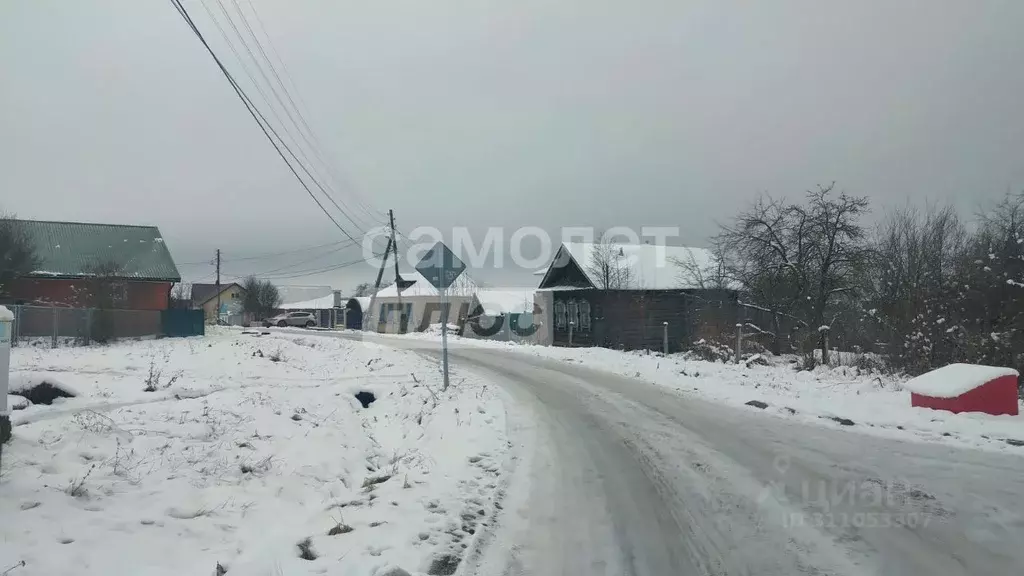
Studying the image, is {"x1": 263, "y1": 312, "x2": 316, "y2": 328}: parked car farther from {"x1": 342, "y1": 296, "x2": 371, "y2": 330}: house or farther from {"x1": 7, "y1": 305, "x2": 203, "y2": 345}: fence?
{"x1": 7, "y1": 305, "x2": 203, "y2": 345}: fence

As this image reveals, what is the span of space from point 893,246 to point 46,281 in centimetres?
4172

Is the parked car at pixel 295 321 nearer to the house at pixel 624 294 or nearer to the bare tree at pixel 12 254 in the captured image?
the bare tree at pixel 12 254

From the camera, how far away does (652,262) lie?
36.4 m

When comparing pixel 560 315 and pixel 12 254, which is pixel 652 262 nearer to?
pixel 560 315

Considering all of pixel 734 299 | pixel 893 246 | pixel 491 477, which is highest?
pixel 893 246

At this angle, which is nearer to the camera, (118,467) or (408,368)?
(118,467)

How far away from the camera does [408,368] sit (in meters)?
18.5

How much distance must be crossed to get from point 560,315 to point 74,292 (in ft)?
82.0

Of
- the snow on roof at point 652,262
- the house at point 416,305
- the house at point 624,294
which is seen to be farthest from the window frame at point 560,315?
the house at point 416,305

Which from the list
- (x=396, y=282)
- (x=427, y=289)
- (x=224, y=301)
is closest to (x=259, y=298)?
(x=224, y=301)

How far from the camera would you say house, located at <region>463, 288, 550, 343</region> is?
39656 mm

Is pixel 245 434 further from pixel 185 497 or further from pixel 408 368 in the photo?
pixel 408 368

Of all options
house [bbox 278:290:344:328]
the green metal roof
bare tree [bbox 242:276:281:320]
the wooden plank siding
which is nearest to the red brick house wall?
the green metal roof

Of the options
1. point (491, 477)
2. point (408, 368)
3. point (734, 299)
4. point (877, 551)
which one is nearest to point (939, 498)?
point (877, 551)
